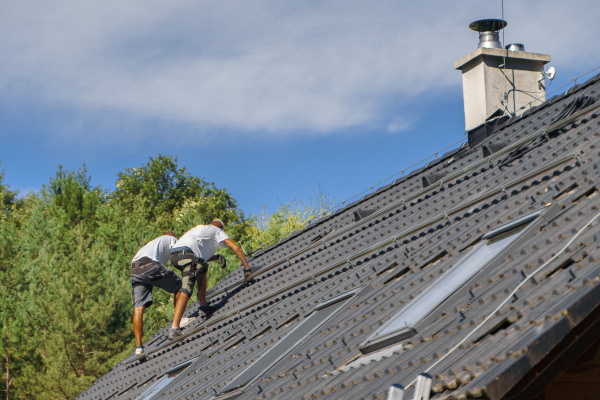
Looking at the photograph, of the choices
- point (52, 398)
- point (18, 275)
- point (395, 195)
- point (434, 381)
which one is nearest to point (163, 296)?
point (18, 275)

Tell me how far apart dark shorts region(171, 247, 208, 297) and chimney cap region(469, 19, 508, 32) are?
Answer: 5651 mm

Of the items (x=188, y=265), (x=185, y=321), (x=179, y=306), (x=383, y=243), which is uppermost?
(x=188, y=265)

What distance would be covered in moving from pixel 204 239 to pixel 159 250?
0.73 metres

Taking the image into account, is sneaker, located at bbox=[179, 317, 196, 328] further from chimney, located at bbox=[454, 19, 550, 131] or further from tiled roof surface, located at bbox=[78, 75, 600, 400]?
chimney, located at bbox=[454, 19, 550, 131]

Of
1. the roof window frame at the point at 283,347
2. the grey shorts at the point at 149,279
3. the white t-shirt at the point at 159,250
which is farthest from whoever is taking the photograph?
the white t-shirt at the point at 159,250

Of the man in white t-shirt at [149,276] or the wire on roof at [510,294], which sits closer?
the wire on roof at [510,294]

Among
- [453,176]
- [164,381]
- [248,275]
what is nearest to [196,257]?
[248,275]

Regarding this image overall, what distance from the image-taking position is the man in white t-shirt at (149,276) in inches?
444

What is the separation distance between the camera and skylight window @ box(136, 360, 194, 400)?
336 inches

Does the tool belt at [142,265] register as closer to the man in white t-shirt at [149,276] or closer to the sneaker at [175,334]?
the man in white t-shirt at [149,276]

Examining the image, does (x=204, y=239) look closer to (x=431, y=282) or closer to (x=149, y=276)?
(x=149, y=276)

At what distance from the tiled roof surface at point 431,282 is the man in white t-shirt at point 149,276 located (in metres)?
0.47

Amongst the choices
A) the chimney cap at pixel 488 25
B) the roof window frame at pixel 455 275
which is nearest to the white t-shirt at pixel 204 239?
the chimney cap at pixel 488 25

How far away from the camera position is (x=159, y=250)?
11.4 m
